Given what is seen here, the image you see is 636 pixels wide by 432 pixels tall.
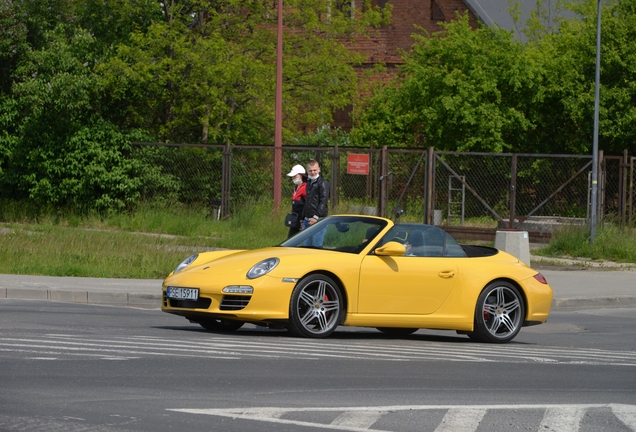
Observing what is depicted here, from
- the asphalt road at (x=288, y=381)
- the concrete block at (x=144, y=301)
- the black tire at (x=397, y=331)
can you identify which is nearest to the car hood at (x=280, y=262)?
the asphalt road at (x=288, y=381)

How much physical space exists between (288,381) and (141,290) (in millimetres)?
7726

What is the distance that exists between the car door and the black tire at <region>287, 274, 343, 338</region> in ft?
0.95

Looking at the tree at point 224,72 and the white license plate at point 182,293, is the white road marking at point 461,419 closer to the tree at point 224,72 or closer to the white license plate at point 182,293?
the white license plate at point 182,293

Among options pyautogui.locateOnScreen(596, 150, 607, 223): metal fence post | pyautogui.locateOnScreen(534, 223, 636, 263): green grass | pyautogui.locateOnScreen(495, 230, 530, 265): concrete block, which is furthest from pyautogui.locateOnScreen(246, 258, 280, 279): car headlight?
pyautogui.locateOnScreen(596, 150, 607, 223): metal fence post

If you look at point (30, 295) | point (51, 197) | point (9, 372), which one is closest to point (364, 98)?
point (51, 197)

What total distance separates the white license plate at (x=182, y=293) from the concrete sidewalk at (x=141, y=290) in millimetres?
3843

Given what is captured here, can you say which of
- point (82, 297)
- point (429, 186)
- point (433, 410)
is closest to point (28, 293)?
point (82, 297)

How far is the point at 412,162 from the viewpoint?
35.3 meters

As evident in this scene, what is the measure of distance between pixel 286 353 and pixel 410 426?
10.1 ft

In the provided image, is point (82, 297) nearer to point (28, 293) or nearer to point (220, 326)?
point (28, 293)

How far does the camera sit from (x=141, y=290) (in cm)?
1539

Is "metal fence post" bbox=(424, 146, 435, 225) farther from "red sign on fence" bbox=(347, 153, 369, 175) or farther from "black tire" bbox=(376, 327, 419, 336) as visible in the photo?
"black tire" bbox=(376, 327, 419, 336)

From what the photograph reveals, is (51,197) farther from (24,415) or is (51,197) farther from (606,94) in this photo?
(24,415)

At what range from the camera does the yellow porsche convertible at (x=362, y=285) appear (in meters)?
10.7
